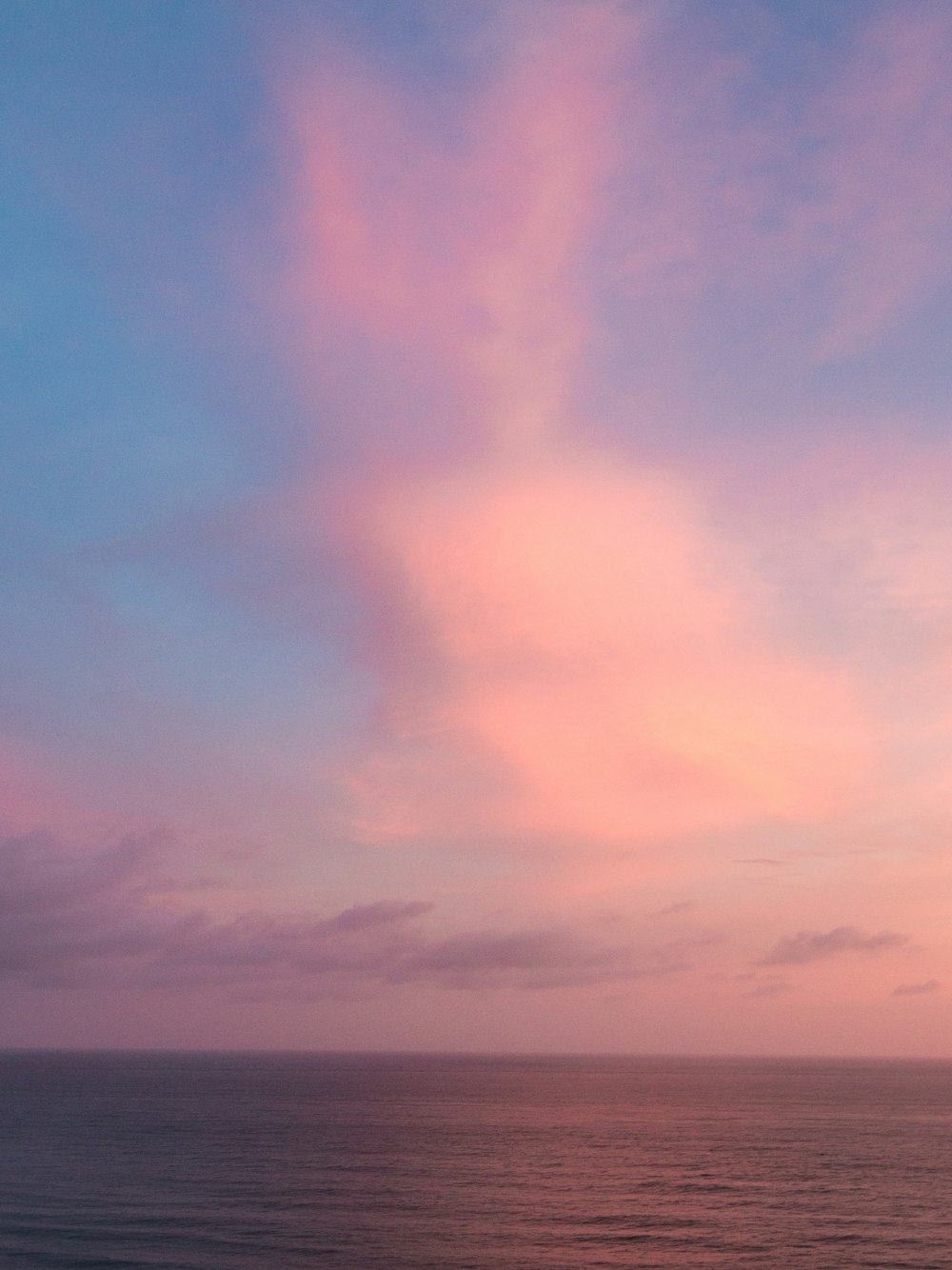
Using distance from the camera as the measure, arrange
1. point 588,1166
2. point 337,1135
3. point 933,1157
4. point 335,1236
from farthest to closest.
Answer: point 337,1135 < point 933,1157 < point 588,1166 < point 335,1236

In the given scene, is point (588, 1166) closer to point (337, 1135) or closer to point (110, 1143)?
point (337, 1135)

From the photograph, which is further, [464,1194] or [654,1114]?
[654,1114]

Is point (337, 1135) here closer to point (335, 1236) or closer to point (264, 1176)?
point (264, 1176)

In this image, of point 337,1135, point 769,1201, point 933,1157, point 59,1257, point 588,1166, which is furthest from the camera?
point 337,1135

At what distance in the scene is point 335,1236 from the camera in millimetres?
72750

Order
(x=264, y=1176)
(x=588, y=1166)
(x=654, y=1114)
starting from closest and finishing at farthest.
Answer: (x=264, y=1176), (x=588, y=1166), (x=654, y=1114)

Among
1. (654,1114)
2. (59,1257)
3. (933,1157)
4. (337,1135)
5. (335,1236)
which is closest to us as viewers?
(59,1257)

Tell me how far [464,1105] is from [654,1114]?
3812 cm

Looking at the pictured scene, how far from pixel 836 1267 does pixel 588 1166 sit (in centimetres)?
4306

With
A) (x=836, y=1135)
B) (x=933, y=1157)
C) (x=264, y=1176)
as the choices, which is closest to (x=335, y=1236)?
(x=264, y=1176)

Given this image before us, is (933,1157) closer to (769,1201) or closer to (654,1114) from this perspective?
(769,1201)

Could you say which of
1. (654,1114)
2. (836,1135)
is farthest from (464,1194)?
(654,1114)

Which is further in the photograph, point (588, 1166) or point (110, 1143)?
point (110, 1143)

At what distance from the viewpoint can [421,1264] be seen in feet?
216
